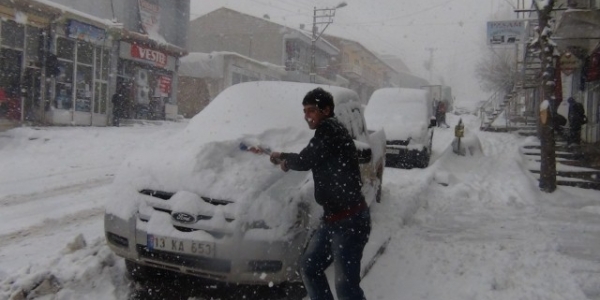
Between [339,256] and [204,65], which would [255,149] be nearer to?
[339,256]

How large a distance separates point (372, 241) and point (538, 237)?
252 cm

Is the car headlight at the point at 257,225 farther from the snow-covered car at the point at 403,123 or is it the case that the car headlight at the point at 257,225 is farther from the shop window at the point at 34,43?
the shop window at the point at 34,43

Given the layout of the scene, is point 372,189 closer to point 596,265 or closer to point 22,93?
point 596,265

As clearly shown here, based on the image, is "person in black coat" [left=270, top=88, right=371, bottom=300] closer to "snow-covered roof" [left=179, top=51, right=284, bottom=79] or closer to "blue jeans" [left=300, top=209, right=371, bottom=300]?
"blue jeans" [left=300, top=209, right=371, bottom=300]

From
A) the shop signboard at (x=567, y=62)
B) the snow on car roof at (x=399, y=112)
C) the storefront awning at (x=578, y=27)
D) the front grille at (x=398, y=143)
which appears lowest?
the front grille at (x=398, y=143)

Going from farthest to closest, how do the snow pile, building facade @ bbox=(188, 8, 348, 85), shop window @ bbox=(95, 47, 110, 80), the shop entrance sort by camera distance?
building facade @ bbox=(188, 8, 348, 85)
shop window @ bbox=(95, 47, 110, 80)
the shop entrance
the snow pile

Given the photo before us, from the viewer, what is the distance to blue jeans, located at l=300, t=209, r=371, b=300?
10.1 ft

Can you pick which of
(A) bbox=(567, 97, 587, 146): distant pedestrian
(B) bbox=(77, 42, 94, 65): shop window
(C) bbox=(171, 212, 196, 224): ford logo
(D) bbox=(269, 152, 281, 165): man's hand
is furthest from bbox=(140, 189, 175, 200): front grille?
(B) bbox=(77, 42, 94, 65): shop window

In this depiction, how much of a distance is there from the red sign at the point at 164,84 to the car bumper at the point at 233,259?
75.6 ft

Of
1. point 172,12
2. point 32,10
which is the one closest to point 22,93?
point 32,10

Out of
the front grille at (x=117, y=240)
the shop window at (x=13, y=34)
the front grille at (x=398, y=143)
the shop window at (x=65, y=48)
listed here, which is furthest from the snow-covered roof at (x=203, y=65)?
the front grille at (x=117, y=240)

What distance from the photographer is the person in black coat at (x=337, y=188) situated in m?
3.08

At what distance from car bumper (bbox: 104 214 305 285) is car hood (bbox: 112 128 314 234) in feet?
0.55

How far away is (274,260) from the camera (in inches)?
143
